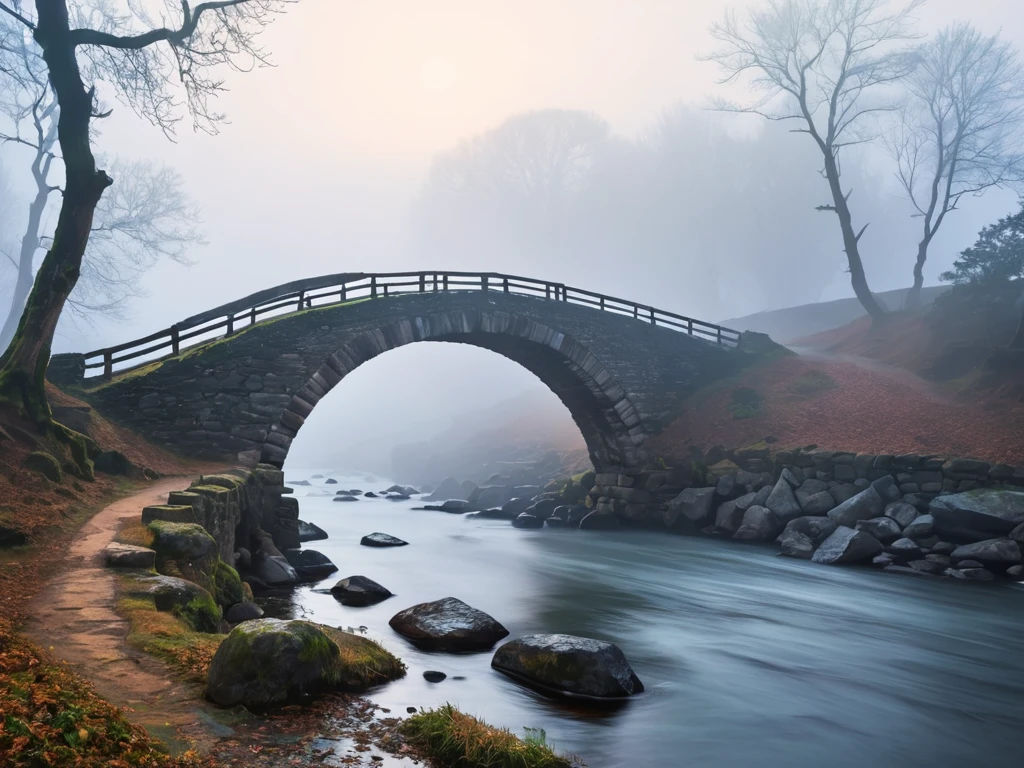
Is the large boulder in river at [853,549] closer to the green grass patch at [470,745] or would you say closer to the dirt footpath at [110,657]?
the green grass patch at [470,745]

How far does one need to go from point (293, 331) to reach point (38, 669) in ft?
57.5

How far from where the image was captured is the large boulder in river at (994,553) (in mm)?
16062

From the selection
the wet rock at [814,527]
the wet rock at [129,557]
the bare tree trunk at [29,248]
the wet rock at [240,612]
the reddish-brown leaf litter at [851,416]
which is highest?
the bare tree trunk at [29,248]

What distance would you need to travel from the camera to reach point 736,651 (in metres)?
11.0

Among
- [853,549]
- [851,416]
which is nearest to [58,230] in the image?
[853,549]

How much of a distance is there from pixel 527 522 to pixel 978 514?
16475 millimetres

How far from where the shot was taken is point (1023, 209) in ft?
93.5

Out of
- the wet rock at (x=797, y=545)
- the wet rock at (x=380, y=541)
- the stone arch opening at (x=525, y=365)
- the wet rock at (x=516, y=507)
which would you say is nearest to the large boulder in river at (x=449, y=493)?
the wet rock at (x=516, y=507)

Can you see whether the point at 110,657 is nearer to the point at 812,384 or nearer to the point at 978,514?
the point at 978,514

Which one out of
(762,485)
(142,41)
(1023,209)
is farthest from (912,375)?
(142,41)

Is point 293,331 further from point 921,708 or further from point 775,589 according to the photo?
point 921,708

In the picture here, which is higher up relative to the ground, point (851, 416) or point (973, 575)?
point (851, 416)

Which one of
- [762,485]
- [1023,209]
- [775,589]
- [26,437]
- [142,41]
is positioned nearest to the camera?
[26,437]

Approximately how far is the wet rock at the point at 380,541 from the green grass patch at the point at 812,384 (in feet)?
54.6
